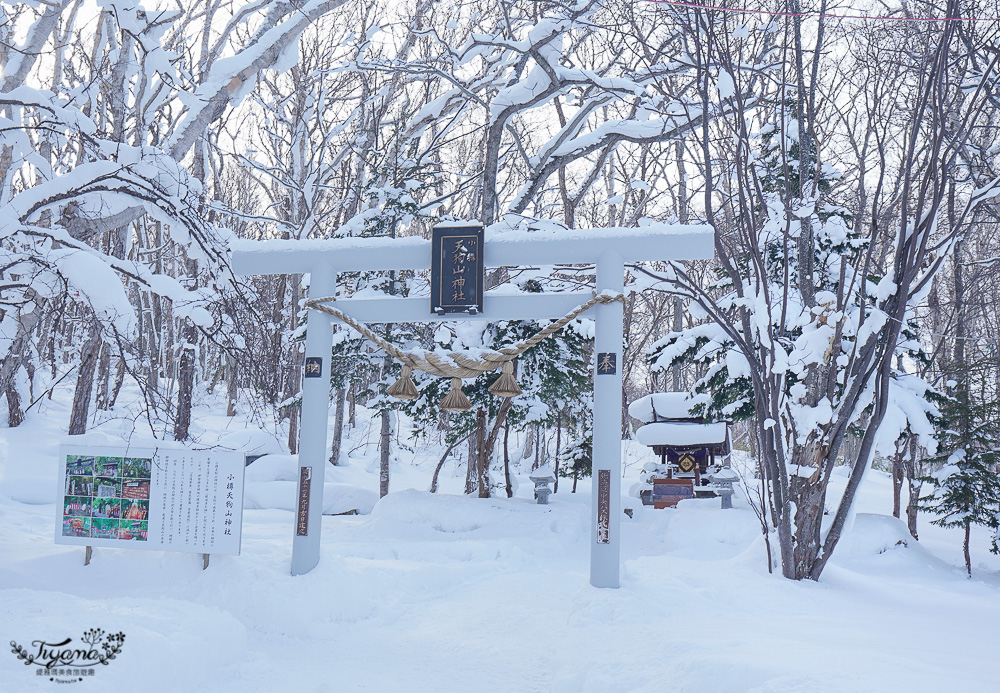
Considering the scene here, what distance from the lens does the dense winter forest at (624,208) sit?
18.5ft

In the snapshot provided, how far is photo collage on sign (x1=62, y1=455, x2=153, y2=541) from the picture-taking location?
21.2 ft

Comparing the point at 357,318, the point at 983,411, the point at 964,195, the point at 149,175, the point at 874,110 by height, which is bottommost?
the point at 983,411

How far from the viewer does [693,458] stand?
14.6 meters

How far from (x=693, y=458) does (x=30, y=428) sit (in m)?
13.8

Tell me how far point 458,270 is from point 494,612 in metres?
3.36

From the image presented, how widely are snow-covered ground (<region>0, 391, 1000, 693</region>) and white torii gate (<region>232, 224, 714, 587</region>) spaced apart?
563mm

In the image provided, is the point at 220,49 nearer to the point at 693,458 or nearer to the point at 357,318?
the point at 357,318

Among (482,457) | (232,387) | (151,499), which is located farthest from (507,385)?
(232,387)

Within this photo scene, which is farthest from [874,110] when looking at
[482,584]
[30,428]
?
[30,428]

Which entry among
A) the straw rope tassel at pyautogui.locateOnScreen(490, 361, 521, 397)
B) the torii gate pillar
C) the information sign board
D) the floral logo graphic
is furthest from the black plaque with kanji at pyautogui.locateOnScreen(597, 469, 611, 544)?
the floral logo graphic

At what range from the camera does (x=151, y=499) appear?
6504 millimetres

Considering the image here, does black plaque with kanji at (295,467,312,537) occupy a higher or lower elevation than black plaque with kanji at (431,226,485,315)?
lower

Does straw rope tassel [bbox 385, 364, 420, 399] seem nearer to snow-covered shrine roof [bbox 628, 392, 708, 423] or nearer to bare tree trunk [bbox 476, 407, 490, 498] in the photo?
bare tree trunk [bbox 476, 407, 490, 498]

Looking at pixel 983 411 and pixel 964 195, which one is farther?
pixel 964 195
